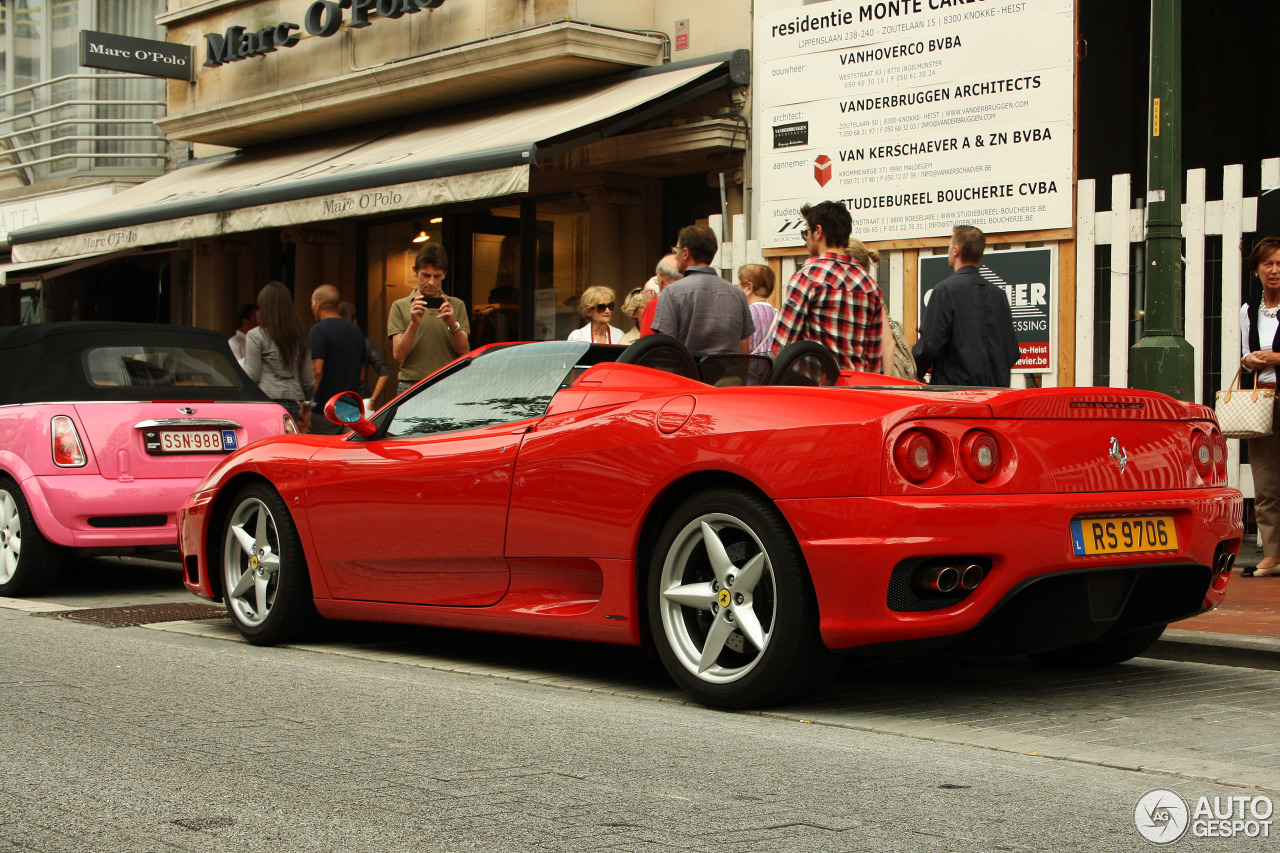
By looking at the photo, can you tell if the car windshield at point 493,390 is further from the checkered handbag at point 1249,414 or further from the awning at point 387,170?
the awning at point 387,170

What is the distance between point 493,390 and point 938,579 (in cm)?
215

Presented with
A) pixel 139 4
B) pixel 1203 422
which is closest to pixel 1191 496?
pixel 1203 422

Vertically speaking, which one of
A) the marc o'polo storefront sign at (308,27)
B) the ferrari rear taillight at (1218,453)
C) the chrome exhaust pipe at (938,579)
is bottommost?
the chrome exhaust pipe at (938,579)

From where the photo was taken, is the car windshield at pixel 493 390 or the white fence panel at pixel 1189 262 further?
the white fence panel at pixel 1189 262

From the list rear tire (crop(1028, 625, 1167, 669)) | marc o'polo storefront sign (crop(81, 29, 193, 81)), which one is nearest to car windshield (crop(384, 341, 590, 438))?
rear tire (crop(1028, 625, 1167, 669))

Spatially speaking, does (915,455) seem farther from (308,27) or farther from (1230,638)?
(308,27)

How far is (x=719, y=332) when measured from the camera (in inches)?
298

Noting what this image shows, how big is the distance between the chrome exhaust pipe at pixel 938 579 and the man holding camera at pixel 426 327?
5773 mm

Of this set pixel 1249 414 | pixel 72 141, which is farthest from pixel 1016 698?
pixel 72 141

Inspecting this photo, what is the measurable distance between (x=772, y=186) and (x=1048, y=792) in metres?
8.40

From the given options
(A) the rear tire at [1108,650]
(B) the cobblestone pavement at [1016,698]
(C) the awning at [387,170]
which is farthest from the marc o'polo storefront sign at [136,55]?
(A) the rear tire at [1108,650]

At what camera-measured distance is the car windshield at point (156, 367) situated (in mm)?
8531

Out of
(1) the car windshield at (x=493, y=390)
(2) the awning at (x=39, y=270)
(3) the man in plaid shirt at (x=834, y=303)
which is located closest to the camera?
(1) the car windshield at (x=493, y=390)

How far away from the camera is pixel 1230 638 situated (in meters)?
5.84
